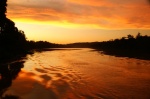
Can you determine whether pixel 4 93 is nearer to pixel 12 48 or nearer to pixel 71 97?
pixel 71 97

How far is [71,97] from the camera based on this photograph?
17031mm

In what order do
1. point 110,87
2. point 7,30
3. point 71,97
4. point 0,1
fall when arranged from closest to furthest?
point 71,97 → point 110,87 → point 0,1 → point 7,30

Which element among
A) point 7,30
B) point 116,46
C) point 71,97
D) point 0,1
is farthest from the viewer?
point 116,46

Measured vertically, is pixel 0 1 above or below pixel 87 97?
above

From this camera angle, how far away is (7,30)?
66.9m

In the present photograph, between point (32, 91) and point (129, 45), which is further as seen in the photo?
point (129, 45)

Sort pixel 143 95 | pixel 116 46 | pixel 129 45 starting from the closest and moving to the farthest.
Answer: pixel 143 95 < pixel 129 45 < pixel 116 46

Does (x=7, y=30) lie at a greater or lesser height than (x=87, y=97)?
greater

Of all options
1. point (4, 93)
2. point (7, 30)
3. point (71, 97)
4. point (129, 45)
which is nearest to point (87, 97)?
point (71, 97)

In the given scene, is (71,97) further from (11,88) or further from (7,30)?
(7,30)

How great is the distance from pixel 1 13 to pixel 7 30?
48.8 ft

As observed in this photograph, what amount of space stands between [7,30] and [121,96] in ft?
174

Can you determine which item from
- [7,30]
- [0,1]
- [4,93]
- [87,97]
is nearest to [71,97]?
[87,97]

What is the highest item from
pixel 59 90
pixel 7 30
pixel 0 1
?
pixel 0 1
